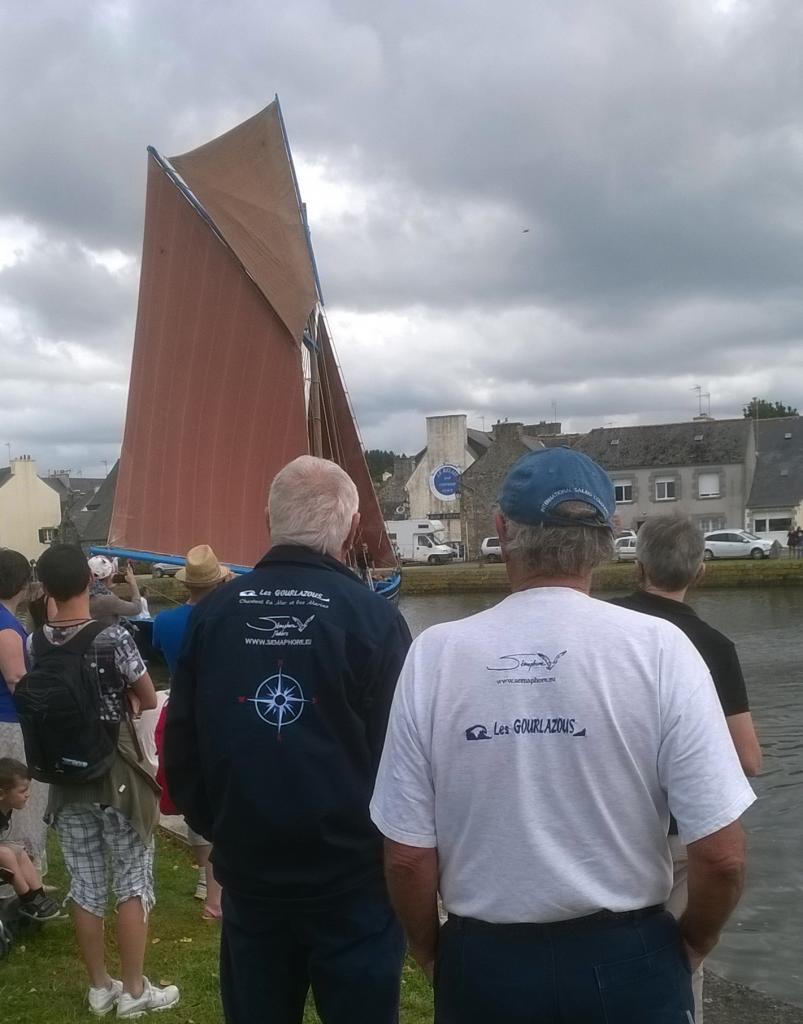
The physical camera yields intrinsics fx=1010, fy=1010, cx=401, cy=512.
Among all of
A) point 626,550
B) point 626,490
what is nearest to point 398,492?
point 626,490

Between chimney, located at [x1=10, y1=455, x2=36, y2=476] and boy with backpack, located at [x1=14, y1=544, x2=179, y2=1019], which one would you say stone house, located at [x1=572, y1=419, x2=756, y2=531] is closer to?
chimney, located at [x1=10, y1=455, x2=36, y2=476]

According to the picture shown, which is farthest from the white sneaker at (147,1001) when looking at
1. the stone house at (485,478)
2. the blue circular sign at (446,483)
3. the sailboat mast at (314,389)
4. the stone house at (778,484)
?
the blue circular sign at (446,483)

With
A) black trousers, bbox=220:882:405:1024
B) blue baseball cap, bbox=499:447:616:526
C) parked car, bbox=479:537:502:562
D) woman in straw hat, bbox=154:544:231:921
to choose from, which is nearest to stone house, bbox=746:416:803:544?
parked car, bbox=479:537:502:562

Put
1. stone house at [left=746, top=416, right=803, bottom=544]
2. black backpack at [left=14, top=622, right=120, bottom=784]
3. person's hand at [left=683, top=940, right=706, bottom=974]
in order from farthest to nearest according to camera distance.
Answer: stone house at [left=746, top=416, right=803, bottom=544] → black backpack at [left=14, top=622, right=120, bottom=784] → person's hand at [left=683, top=940, right=706, bottom=974]

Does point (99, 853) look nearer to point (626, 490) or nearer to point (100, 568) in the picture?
point (100, 568)

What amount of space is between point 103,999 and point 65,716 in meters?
1.17

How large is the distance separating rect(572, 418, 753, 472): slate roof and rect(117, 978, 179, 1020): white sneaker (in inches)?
1955

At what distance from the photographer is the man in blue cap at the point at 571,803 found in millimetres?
1781

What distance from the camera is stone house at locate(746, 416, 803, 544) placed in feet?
166

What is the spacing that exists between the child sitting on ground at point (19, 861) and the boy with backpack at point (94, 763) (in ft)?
2.58

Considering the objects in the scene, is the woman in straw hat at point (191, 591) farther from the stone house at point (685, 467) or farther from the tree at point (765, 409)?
the tree at point (765, 409)

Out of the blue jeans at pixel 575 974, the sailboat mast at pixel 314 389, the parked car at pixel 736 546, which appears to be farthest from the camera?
the parked car at pixel 736 546

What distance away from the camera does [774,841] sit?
7727mm

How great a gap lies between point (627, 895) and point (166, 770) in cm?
125
